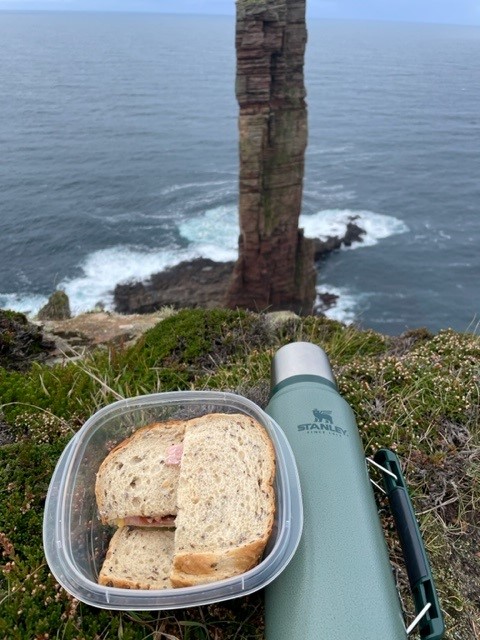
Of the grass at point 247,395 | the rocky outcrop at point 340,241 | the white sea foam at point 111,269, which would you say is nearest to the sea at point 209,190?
the white sea foam at point 111,269

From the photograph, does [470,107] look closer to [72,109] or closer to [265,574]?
[72,109]

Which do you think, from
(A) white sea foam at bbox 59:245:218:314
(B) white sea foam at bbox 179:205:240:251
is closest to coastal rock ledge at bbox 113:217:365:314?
(A) white sea foam at bbox 59:245:218:314

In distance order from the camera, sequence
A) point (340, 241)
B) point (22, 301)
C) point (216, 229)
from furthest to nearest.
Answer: point (216, 229) → point (340, 241) → point (22, 301)

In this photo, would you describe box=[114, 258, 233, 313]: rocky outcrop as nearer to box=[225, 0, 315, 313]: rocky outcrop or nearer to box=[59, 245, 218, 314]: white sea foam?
box=[59, 245, 218, 314]: white sea foam

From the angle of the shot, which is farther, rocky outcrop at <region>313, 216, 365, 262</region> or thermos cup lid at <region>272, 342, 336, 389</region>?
rocky outcrop at <region>313, 216, 365, 262</region>

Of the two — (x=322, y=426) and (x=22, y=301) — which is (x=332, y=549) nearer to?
(x=322, y=426)

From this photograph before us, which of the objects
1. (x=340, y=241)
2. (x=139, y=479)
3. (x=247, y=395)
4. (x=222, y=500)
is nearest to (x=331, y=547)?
(x=222, y=500)
